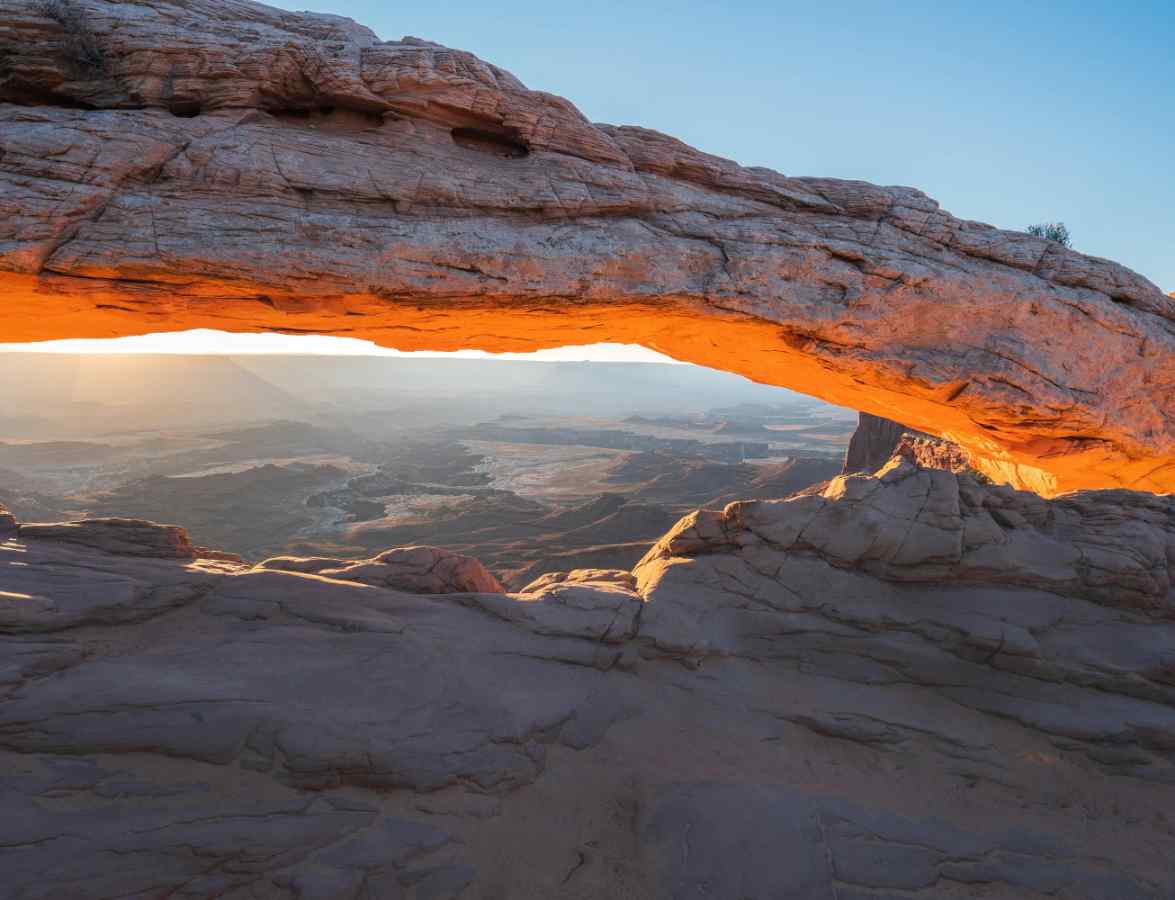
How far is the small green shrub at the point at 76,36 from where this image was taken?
23.8 ft

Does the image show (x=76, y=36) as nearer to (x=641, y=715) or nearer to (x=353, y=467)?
(x=641, y=715)

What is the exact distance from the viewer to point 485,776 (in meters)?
6.32

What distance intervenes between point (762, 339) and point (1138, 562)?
6.58 metres

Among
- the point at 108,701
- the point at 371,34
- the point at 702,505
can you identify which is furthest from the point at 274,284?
the point at 702,505

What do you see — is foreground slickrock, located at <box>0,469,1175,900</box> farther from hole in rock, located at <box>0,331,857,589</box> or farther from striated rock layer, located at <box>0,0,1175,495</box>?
hole in rock, located at <box>0,331,857,589</box>

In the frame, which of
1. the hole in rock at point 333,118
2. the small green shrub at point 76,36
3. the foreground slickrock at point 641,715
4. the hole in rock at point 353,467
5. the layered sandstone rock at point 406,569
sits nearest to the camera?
the foreground slickrock at point 641,715

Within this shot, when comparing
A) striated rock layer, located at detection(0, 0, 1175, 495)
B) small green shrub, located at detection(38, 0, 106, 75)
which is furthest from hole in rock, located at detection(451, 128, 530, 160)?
small green shrub, located at detection(38, 0, 106, 75)

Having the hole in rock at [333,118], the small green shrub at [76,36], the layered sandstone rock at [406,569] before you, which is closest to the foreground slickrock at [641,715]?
the layered sandstone rock at [406,569]

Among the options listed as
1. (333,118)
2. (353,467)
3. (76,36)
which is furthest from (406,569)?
(353,467)

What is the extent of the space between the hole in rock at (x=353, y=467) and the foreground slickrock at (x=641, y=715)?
11045 millimetres

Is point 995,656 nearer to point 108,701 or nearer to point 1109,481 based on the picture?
point 1109,481

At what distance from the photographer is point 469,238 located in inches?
323

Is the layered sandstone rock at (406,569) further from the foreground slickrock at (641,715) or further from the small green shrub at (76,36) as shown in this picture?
the small green shrub at (76,36)

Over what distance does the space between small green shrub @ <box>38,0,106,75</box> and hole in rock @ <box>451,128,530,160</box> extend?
187 inches
